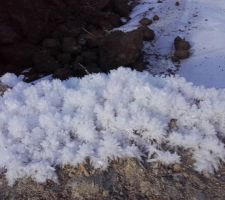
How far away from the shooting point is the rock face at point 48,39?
536 centimetres

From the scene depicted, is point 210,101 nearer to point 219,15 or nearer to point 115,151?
point 115,151

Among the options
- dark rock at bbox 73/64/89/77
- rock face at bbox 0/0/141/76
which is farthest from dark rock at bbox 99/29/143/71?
dark rock at bbox 73/64/89/77

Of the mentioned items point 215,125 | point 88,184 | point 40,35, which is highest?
point 215,125

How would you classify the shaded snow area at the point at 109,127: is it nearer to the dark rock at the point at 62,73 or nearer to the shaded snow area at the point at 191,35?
the dark rock at the point at 62,73

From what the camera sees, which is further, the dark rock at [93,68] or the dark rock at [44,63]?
the dark rock at [44,63]

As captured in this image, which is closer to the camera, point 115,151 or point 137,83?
point 115,151

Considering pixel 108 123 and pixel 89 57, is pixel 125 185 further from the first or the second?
pixel 89 57

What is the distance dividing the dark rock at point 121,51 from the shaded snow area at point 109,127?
209 cm

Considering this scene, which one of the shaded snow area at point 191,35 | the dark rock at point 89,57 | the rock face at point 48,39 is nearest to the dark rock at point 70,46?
the rock face at point 48,39

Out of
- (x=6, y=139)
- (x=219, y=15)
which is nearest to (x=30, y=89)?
(x=6, y=139)

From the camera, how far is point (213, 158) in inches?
112

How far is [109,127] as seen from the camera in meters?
2.91

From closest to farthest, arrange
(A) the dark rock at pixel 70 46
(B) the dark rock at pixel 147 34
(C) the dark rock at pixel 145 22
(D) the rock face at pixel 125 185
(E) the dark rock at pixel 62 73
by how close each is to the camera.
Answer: (D) the rock face at pixel 125 185
(E) the dark rock at pixel 62 73
(A) the dark rock at pixel 70 46
(B) the dark rock at pixel 147 34
(C) the dark rock at pixel 145 22

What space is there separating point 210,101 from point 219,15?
12.2ft
